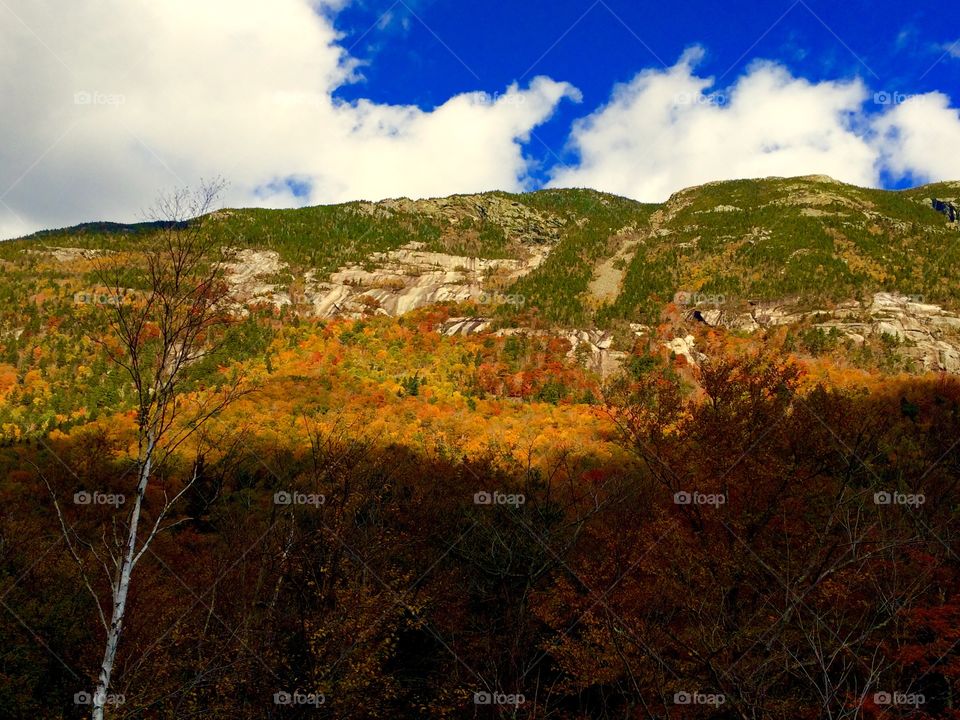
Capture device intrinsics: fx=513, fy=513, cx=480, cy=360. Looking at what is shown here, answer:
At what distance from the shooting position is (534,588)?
20.2 meters

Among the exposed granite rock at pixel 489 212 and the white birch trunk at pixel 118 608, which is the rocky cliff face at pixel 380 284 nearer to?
the exposed granite rock at pixel 489 212

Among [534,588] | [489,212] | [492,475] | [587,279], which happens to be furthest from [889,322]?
[489,212]

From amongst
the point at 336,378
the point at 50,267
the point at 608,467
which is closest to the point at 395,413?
the point at 336,378

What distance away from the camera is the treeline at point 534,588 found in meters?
12.4

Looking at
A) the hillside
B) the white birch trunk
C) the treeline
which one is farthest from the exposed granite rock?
the white birch trunk

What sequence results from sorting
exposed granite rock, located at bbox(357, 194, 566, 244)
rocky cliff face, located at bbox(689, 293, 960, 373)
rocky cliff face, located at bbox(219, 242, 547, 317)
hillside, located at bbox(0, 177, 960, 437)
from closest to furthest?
rocky cliff face, located at bbox(689, 293, 960, 373) < hillside, located at bbox(0, 177, 960, 437) < rocky cliff face, located at bbox(219, 242, 547, 317) < exposed granite rock, located at bbox(357, 194, 566, 244)

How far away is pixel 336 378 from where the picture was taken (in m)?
56.8

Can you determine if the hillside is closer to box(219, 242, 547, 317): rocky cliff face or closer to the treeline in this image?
box(219, 242, 547, 317): rocky cliff face

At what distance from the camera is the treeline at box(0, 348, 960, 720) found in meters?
12.4

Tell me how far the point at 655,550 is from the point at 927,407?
37.2 meters

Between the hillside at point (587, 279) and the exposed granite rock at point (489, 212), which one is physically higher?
the exposed granite rock at point (489, 212)

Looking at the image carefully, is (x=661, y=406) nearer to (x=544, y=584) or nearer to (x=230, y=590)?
(x=544, y=584)

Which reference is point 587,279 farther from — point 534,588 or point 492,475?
point 534,588

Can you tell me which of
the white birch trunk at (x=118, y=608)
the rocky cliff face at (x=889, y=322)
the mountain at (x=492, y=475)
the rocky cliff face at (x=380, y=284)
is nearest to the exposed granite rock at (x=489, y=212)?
the rocky cliff face at (x=380, y=284)
